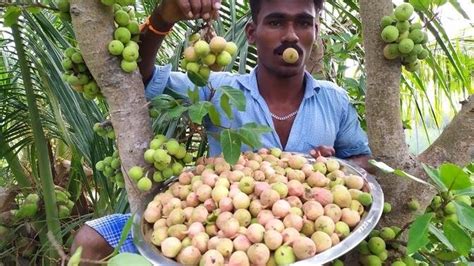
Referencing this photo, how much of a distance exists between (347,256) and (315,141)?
1.66ft

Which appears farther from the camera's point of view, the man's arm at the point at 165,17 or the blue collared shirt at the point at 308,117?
the blue collared shirt at the point at 308,117

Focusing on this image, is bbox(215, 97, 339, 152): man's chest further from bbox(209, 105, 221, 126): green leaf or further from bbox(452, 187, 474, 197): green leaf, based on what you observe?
bbox(452, 187, 474, 197): green leaf

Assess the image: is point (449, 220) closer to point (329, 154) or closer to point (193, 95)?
point (329, 154)

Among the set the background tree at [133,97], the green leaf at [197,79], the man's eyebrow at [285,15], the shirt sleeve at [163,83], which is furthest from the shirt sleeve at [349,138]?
the green leaf at [197,79]

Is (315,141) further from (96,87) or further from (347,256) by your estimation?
(96,87)

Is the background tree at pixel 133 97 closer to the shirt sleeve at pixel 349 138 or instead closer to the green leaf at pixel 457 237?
the shirt sleeve at pixel 349 138

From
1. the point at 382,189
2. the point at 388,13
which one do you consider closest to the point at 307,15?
the point at 388,13

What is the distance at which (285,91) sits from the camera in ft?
6.41

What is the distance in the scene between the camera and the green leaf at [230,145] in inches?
52.2

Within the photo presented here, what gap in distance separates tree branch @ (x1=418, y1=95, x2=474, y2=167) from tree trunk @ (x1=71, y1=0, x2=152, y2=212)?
31.8 inches

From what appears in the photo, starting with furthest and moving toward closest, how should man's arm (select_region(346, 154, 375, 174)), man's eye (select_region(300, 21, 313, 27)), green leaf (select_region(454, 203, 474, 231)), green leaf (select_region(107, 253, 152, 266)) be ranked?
man's eye (select_region(300, 21, 313, 27)) < man's arm (select_region(346, 154, 375, 174)) < green leaf (select_region(454, 203, 474, 231)) < green leaf (select_region(107, 253, 152, 266))

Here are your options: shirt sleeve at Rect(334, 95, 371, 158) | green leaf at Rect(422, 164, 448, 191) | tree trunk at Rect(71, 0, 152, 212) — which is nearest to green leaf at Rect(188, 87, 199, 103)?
tree trunk at Rect(71, 0, 152, 212)

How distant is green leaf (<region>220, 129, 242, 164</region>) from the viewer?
1.33 m

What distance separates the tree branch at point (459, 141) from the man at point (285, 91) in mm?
287
